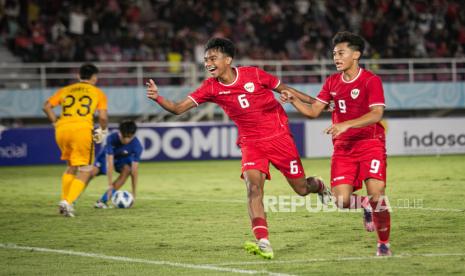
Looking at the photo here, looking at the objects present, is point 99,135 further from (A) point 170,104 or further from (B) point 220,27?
(B) point 220,27

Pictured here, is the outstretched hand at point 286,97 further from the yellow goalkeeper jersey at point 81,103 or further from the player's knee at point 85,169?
the player's knee at point 85,169

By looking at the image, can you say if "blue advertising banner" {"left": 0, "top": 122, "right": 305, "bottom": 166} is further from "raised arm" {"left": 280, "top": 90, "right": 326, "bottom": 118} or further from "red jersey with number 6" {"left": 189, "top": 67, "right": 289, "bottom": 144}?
"raised arm" {"left": 280, "top": 90, "right": 326, "bottom": 118}

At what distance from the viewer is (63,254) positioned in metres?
9.24

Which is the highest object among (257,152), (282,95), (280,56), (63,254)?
(280,56)

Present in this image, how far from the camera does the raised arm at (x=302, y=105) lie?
8.94 m

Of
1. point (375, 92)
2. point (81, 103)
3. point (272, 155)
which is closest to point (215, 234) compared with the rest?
point (272, 155)

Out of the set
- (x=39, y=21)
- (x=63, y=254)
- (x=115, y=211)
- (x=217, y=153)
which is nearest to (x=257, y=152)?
(x=63, y=254)

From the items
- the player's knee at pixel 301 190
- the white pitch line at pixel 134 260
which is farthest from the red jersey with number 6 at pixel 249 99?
the white pitch line at pixel 134 260

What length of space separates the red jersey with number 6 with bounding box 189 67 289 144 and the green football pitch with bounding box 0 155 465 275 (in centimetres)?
126

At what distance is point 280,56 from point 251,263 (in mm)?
20015

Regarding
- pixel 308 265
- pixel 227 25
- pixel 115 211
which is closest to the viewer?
pixel 308 265

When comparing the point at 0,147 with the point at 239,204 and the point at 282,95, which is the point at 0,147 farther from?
the point at 282,95

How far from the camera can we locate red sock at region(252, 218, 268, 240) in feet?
28.5

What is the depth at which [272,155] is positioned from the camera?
934 centimetres
